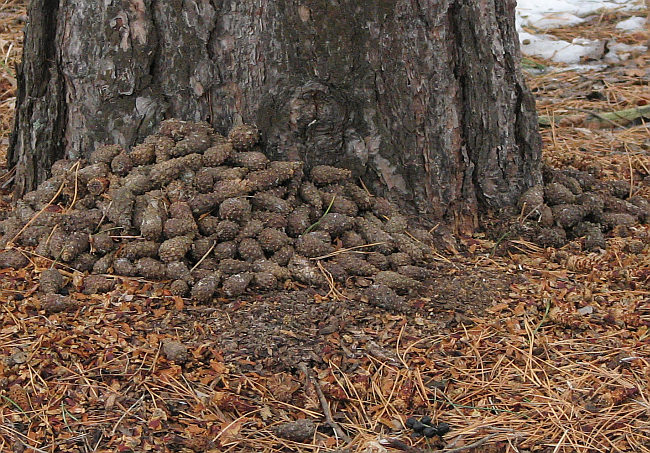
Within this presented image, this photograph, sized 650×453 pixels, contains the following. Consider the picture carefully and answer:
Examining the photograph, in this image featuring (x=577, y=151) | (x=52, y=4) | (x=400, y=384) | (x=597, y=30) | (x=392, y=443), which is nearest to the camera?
(x=392, y=443)

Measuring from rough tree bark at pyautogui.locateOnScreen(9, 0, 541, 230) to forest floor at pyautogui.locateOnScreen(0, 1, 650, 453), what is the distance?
16.2 inches

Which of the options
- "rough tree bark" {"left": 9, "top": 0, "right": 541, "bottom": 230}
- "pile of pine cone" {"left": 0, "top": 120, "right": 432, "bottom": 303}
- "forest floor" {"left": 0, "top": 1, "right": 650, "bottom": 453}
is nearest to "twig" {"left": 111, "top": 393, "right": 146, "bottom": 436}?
"forest floor" {"left": 0, "top": 1, "right": 650, "bottom": 453}

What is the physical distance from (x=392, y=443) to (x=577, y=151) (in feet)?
7.09

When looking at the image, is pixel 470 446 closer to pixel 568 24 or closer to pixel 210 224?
pixel 210 224

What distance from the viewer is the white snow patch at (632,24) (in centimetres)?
546

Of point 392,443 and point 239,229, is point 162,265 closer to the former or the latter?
point 239,229

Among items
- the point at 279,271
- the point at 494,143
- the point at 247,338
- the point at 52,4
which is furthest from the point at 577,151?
the point at 52,4

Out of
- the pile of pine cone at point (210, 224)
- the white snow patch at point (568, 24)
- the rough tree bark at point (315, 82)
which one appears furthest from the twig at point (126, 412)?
the white snow patch at point (568, 24)

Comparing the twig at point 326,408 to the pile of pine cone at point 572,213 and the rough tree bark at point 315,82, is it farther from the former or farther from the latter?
the pile of pine cone at point 572,213

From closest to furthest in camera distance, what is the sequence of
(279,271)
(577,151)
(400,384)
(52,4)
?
(400,384)
(279,271)
(52,4)
(577,151)

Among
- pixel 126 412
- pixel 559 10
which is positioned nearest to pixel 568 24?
pixel 559 10

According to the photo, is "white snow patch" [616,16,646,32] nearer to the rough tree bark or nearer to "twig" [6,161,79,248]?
the rough tree bark

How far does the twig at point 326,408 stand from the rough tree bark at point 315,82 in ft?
2.90

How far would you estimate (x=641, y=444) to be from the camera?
209 centimetres
